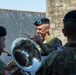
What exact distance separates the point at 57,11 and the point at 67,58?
7.82 m

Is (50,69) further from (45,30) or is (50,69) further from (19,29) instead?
(19,29)

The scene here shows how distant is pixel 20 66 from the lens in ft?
16.3

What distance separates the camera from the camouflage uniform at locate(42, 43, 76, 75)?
301 centimetres

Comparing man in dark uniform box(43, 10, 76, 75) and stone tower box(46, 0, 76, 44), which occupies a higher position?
man in dark uniform box(43, 10, 76, 75)

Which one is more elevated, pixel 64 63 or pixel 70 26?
pixel 70 26

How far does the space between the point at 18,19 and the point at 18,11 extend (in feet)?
1.75

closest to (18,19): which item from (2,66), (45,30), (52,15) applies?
(52,15)

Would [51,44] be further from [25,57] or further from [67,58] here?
[67,58]

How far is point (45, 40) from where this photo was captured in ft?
19.9

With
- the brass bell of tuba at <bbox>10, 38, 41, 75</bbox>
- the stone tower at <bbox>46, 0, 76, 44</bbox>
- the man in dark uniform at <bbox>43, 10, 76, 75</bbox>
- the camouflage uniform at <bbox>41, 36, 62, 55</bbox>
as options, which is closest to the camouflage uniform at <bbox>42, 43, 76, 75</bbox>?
the man in dark uniform at <bbox>43, 10, 76, 75</bbox>

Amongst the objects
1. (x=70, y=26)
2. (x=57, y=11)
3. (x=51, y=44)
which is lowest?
(x=57, y=11)

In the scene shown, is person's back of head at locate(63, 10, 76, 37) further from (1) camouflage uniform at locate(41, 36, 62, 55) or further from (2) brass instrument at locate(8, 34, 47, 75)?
(1) camouflage uniform at locate(41, 36, 62, 55)

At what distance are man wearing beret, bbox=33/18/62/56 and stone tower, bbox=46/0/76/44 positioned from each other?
4.31 m

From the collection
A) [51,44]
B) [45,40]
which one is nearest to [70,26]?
[51,44]
